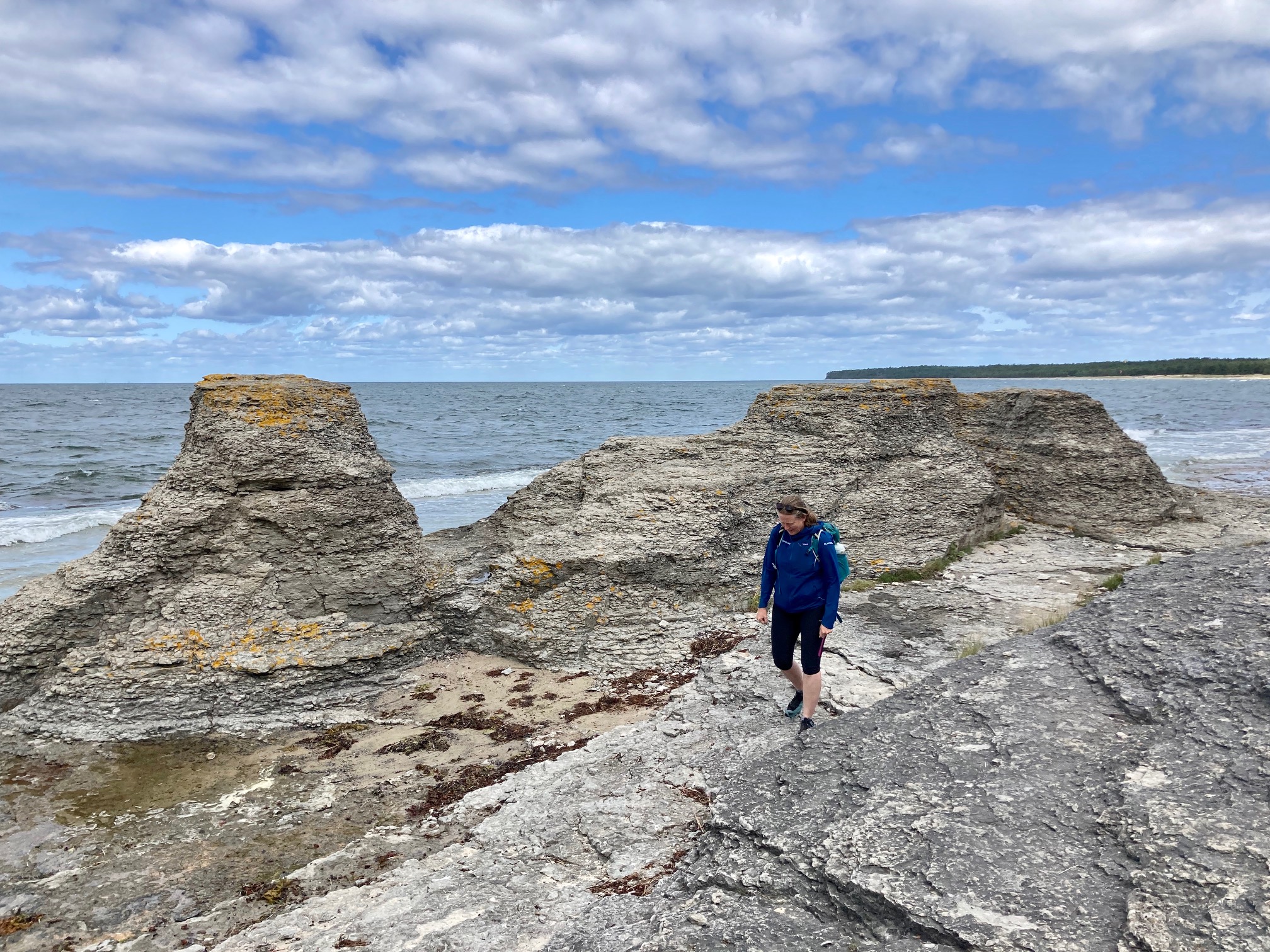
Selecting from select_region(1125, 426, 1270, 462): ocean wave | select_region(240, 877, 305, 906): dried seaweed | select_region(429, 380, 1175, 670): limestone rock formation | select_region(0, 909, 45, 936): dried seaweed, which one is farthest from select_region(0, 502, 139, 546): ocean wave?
select_region(1125, 426, 1270, 462): ocean wave

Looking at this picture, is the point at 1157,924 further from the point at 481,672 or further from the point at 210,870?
the point at 481,672

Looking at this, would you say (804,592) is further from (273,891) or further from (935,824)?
(273,891)

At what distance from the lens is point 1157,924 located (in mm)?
3256

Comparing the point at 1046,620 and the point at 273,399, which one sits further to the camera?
the point at 273,399

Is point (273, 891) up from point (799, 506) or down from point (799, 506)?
down

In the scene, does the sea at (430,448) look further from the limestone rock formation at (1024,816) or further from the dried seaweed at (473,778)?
the limestone rock formation at (1024,816)

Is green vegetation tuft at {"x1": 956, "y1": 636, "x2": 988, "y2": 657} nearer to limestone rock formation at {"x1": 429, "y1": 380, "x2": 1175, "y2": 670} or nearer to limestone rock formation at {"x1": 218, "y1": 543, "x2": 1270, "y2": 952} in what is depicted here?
limestone rock formation at {"x1": 218, "y1": 543, "x2": 1270, "y2": 952}

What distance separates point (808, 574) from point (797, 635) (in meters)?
0.59

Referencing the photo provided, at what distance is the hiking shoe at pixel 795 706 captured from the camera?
22.7 ft

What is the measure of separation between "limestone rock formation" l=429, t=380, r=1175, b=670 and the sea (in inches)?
393

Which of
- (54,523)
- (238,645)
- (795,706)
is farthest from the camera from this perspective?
(54,523)

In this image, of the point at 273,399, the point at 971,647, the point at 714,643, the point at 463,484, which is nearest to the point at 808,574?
the point at 971,647

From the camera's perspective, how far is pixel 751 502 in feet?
35.3

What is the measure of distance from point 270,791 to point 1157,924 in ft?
21.2
